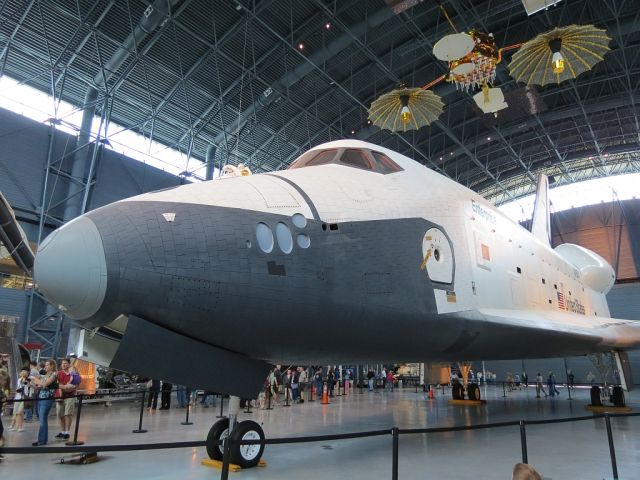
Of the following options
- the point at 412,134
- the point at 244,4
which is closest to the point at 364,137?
the point at 412,134

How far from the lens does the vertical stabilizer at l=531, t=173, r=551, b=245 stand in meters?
12.7

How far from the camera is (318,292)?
3885mm

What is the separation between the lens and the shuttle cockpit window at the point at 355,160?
532 cm

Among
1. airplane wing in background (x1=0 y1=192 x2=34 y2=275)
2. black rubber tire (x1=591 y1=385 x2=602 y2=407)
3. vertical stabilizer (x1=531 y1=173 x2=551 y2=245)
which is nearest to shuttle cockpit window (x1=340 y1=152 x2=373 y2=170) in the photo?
vertical stabilizer (x1=531 y1=173 x2=551 y2=245)

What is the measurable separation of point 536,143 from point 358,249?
103ft

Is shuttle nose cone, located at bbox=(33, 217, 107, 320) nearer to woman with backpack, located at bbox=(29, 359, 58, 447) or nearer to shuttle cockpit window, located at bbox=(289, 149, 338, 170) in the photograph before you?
shuttle cockpit window, located at bbox=(289, 149, 338, 170)

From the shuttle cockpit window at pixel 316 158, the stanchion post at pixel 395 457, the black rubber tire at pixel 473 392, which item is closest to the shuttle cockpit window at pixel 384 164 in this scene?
the shuttle cockpit window at pixel 316 158

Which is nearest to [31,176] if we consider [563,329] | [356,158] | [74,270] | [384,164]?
[356,158]

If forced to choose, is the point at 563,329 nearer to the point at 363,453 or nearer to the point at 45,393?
the point at 363,453

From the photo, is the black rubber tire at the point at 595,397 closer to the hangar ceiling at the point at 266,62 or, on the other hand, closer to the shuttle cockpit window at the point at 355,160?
the shuttle cockpit window at the point at 355,160

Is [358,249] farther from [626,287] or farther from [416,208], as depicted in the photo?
[626,287]

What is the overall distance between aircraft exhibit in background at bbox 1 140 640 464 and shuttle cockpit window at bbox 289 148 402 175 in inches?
0.8

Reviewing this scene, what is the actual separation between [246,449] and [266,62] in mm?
17057

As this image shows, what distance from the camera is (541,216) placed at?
13.2 m
